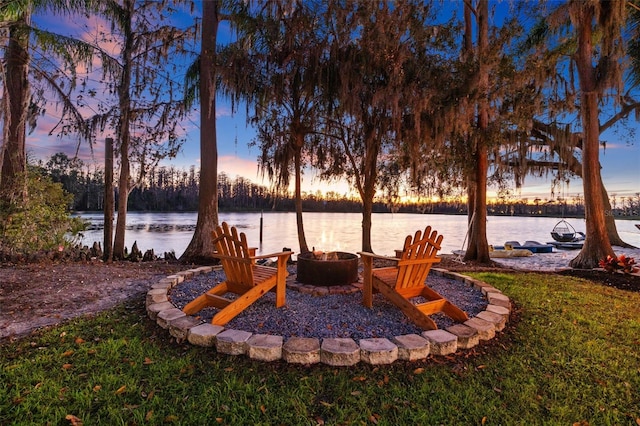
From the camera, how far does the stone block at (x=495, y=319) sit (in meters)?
2.69

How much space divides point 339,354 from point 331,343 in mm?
123

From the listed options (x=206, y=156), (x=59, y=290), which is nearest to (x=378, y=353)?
(x=59, y=290)

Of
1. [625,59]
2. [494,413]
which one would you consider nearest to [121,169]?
[494,413]

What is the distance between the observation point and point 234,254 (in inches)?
119

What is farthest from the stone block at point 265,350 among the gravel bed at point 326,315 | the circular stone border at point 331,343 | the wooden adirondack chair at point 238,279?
the wooden adirondack chair at point 238,279

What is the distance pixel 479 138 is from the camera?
7223 millimetres

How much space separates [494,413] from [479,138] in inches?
266

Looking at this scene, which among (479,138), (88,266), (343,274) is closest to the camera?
(343,274)

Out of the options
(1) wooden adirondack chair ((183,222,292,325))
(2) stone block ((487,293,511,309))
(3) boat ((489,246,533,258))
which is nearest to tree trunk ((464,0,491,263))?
(3) boat ((489,246,533,258))

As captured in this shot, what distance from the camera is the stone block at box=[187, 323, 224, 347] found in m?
2.33

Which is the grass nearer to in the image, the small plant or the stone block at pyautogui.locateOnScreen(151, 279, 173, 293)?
the stone block at pyautogui.locateOnScreen(151, 279, 173, 293)

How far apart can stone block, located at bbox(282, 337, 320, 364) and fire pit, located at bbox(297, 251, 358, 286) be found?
149 cm

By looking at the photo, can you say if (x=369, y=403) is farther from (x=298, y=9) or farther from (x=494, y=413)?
(x=298, y=9)

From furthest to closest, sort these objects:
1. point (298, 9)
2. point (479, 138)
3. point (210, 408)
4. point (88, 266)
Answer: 1. point (479, 138)
2. point (298, 9)
3. point (88, 266)
4. point (210, 408)
